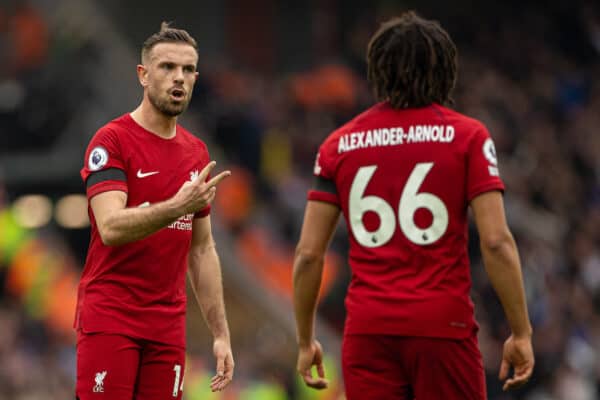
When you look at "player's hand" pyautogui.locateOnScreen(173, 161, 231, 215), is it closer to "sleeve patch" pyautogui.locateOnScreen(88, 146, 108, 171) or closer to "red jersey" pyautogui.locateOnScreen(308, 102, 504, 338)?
"sleeve patch" pyautogui.locateOnScreen(88, 146, 108, 171)

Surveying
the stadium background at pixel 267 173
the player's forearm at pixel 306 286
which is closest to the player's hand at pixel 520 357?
the player's forearm at pixel 306 286

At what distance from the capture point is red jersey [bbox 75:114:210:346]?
552 cm

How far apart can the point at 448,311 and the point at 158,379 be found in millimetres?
1298

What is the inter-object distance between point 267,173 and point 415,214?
35.7 ft

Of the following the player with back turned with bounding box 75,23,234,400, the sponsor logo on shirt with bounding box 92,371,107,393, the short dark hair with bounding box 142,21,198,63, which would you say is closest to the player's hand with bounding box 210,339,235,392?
the player with back turned with bounding box 75,23,234,400

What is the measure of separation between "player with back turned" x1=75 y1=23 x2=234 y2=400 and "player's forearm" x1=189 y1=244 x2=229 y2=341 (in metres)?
0.18

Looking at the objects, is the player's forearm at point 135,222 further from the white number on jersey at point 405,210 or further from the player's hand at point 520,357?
the player's hand at point 520,357

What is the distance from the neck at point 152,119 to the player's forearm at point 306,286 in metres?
0.81

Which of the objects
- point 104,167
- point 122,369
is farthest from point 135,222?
point 122,369

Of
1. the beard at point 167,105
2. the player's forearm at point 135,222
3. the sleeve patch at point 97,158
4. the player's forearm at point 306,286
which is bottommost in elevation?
the player's forearm at point 306,286

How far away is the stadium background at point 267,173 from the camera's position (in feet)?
44.1

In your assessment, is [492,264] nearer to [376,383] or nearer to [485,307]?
[376,383]

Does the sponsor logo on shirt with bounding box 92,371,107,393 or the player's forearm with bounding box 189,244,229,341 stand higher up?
the player's forearm with bounding box 189,244,229,341

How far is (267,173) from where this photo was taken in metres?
16.1
